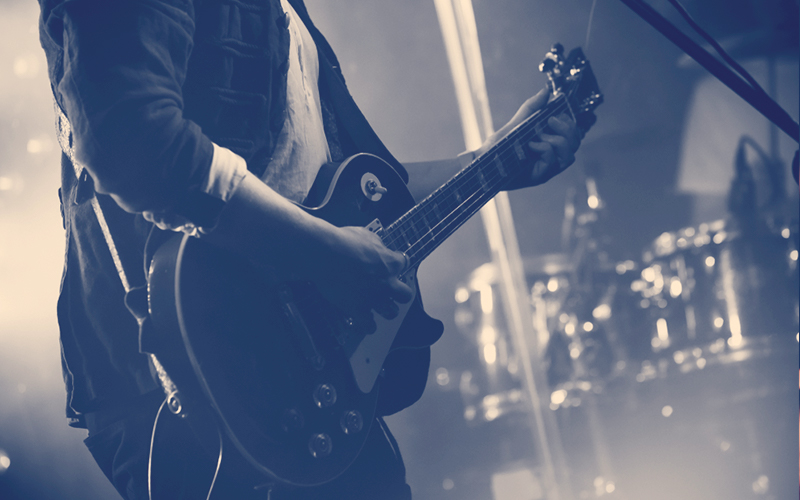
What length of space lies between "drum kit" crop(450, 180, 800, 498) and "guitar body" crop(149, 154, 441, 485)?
2757 millimetres

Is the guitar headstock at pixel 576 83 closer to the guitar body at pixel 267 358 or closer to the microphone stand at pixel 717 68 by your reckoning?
the microphone stand at pixel 717 68

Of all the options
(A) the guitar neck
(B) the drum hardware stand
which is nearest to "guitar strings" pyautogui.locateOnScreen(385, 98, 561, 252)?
(A) the guitar neck

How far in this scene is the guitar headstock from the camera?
1.61 meters

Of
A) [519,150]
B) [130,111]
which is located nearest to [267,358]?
[130,111]

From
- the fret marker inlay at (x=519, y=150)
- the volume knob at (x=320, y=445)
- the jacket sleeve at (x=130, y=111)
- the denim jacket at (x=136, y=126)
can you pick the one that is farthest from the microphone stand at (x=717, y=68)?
the volume knob at (x=320, y=445)

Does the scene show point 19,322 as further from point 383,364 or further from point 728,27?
point 728,27

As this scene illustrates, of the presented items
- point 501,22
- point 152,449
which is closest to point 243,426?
point 152,449

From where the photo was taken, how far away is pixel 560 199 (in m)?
4.84

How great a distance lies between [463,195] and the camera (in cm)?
124

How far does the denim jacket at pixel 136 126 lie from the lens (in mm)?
618

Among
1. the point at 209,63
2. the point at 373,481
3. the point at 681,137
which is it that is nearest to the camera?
the point at 209,63

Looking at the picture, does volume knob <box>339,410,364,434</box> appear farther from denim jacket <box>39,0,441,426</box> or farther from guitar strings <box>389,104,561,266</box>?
guitar strings <box>389,104,561,266</box>

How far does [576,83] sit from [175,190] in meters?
1.34

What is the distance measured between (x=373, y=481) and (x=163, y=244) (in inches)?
21.9
